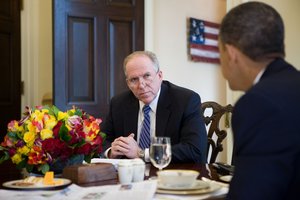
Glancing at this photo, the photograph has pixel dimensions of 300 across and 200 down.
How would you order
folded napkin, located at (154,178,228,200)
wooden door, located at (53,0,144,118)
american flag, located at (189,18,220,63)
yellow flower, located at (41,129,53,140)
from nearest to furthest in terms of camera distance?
folded napkin, located at (154,178,228,200), yellow flower, located at (41,129,53,140), wooden door, located at (53,0,144,118), american flag, located at (189,18,220,63)

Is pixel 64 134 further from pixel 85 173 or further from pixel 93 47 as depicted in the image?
pixel 93 47

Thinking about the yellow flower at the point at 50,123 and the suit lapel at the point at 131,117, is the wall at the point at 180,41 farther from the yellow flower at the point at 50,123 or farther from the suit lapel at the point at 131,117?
the yellow flower at the point at 50,123

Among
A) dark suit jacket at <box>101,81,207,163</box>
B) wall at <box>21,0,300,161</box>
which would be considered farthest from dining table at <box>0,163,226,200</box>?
wall at <box>21,0,300,161</box>

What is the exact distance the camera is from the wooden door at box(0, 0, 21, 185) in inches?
148

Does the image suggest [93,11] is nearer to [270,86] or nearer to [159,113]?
[159,113]

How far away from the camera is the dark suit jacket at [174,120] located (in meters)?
2.01

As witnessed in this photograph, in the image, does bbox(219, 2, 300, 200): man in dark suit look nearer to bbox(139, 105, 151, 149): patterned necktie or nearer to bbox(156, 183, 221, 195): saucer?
bbox(156, 183, 221, 195): saucer

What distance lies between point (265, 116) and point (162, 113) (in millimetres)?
1296

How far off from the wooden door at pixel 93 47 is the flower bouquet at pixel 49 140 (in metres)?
1.45

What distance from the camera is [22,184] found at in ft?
4.25

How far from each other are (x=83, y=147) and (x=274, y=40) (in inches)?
31.0

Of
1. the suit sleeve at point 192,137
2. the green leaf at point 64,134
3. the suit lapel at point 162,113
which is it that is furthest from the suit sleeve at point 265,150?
the suit lapel at point 162,113

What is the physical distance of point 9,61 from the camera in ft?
12.5

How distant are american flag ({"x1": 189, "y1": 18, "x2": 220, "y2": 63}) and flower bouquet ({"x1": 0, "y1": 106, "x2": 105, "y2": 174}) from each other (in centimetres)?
272
